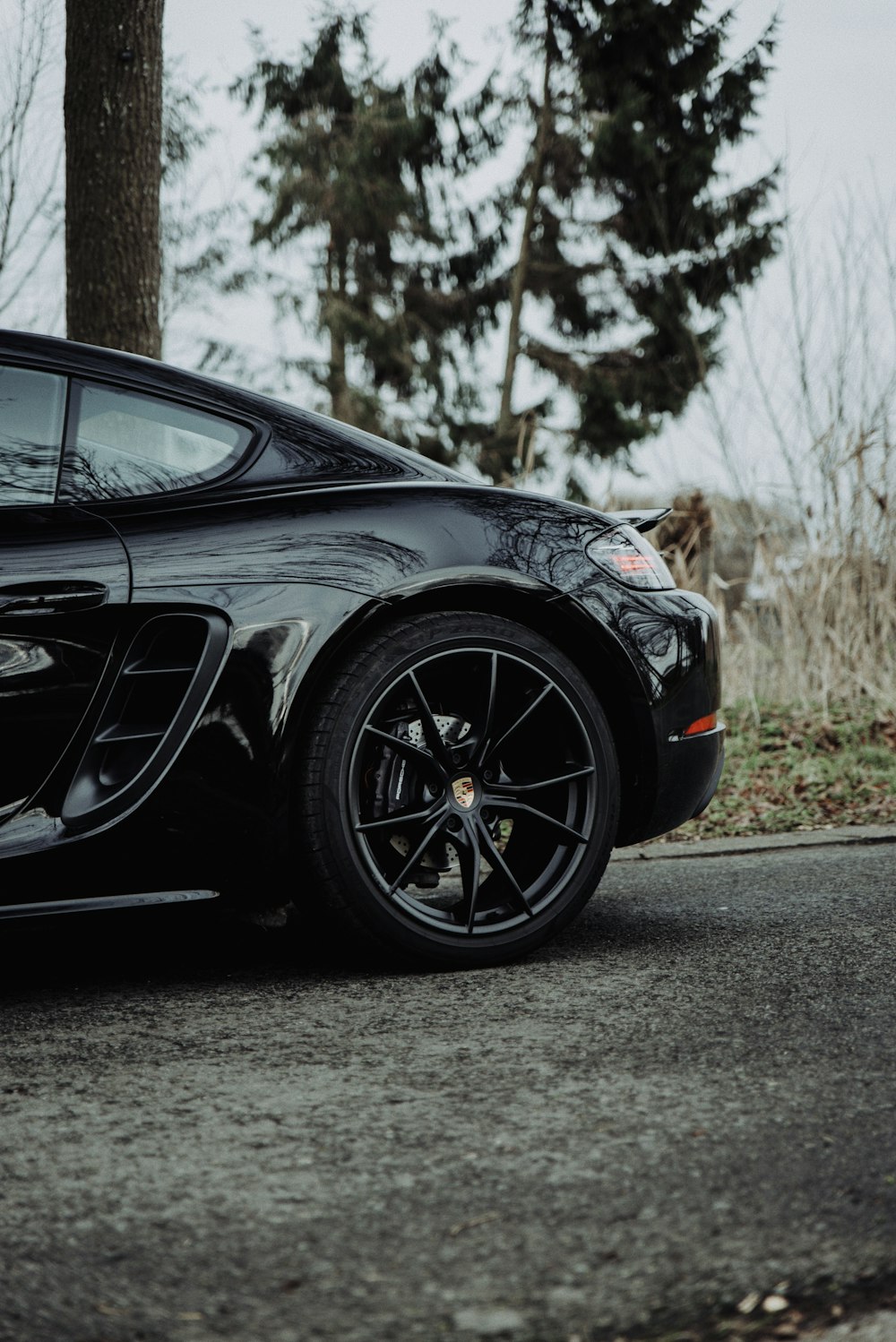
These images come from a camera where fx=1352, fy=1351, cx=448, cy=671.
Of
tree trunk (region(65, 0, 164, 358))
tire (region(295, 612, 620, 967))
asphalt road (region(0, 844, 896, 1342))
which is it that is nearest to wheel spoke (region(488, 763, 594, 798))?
tire (region(295, 612, 620, 967))

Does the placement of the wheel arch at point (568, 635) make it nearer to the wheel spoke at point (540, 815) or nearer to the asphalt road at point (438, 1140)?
the wheel spoke at point (540, 815)

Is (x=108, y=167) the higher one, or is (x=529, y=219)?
(x=529, y=219)

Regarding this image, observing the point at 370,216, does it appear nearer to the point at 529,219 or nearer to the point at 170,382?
the point at 529,219

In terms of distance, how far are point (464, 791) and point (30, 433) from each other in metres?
1.17

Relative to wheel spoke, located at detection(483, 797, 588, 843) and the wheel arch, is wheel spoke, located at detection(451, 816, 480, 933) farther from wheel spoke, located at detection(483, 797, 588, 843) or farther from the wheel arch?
the wheel arch

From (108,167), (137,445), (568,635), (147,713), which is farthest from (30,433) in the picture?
(108,167)

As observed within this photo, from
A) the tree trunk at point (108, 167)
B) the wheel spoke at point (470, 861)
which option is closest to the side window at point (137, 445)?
the wheel spoke at point (470, 861)

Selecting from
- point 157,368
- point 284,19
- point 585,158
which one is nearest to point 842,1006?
point 157,368

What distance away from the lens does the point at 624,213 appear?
19.2 meters

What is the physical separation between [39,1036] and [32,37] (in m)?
7.86

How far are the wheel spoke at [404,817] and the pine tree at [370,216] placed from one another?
1628 cm

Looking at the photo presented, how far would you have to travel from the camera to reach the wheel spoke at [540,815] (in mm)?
2938

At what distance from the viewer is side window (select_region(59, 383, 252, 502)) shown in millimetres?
2771

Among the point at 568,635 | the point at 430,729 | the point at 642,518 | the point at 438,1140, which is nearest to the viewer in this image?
the point at 438,1140
